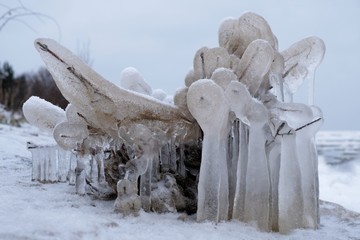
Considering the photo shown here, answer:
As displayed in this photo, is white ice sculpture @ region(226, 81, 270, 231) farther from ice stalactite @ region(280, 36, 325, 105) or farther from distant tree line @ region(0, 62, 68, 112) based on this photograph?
distant tree line @ region(0, 62, 68, 112)

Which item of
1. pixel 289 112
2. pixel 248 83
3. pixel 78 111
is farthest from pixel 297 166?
pixel 78 111

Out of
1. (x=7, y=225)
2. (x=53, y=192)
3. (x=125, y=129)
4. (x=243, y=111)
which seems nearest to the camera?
(x=7, y=225)

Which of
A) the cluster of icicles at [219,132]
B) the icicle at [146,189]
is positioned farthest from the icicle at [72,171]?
the icicle at [146,189]

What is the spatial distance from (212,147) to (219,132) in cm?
4

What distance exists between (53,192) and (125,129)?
0.34 meters

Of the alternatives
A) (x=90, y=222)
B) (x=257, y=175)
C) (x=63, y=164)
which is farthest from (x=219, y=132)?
(x=63, y=164)

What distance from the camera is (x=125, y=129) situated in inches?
48.3

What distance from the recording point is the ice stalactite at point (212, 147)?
1.09 meters

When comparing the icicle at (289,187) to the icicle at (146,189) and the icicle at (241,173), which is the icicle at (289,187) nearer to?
the icicle at (241,173)

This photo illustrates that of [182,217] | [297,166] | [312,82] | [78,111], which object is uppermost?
[312,82]

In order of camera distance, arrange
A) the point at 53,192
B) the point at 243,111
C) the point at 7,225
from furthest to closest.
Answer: the point at 53,192 → the point at 243,111 → the point at 7,225

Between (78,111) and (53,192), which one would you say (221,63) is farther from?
(53,192)

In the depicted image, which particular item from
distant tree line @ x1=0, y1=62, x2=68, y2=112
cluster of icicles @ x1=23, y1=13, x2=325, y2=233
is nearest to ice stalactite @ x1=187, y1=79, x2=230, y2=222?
cluster of icicles @ x1=23, y1=13, x2=325, y2=233

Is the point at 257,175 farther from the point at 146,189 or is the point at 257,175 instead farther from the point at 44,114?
the point at 44,114
